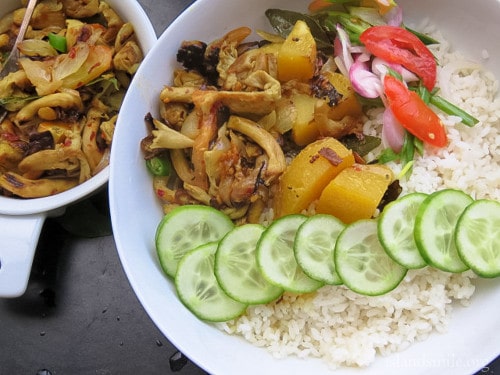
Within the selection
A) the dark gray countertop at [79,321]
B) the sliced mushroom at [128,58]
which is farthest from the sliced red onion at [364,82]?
the dark gray countertop at [79,321]

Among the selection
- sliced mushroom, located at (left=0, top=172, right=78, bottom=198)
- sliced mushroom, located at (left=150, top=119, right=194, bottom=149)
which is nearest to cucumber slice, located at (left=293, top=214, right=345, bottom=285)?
sliced mushroom, located at (left=150, top=119, right=194, bottom=149)

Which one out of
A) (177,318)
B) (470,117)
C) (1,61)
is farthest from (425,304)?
(1,61)

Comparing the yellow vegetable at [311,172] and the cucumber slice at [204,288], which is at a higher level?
the yellow vegetable at [311,172]

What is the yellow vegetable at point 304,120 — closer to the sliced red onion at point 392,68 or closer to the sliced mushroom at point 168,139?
the sliced red onion at point 392,68

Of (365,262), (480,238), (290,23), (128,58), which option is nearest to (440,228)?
(480,238)

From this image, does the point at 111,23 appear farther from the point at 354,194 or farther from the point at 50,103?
the point at 354,194

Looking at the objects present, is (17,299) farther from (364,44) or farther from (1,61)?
(364,44)
